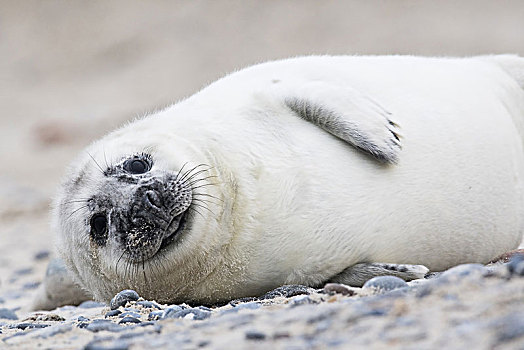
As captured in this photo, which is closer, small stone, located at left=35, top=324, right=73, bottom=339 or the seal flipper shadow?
small stone, located at left=35, top=324, right=73, bottom=339

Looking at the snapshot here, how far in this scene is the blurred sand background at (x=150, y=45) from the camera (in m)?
12.6

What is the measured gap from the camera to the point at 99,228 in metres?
3.05

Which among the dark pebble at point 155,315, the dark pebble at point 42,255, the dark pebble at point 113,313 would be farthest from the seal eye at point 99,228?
the dark pebble at point 42,255

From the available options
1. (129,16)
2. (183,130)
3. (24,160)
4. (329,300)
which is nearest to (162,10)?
(129,16)

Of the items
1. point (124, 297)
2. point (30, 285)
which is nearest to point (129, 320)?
point (124, 297)

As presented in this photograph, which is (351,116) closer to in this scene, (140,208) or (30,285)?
(140,208)

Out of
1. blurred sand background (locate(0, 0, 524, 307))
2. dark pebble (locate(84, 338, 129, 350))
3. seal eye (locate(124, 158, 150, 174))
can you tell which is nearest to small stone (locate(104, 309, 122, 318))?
seal eye (locate(124, 158, 150, 174))

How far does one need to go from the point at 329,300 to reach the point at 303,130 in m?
1.17

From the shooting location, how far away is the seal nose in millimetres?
2861

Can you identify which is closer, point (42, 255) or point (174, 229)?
point (174, 229)

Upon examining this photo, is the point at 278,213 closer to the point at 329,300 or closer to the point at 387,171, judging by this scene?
the point at 387,171

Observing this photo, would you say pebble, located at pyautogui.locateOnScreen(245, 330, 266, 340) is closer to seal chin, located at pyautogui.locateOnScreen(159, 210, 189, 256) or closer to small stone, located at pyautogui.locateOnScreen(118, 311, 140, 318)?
small stone, located at pyautogui.locateOnScreen(118, 311, 140, 318)

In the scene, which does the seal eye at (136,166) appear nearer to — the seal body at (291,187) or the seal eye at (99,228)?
the seal body at (291,187)

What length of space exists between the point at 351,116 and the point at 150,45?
1282 cm
